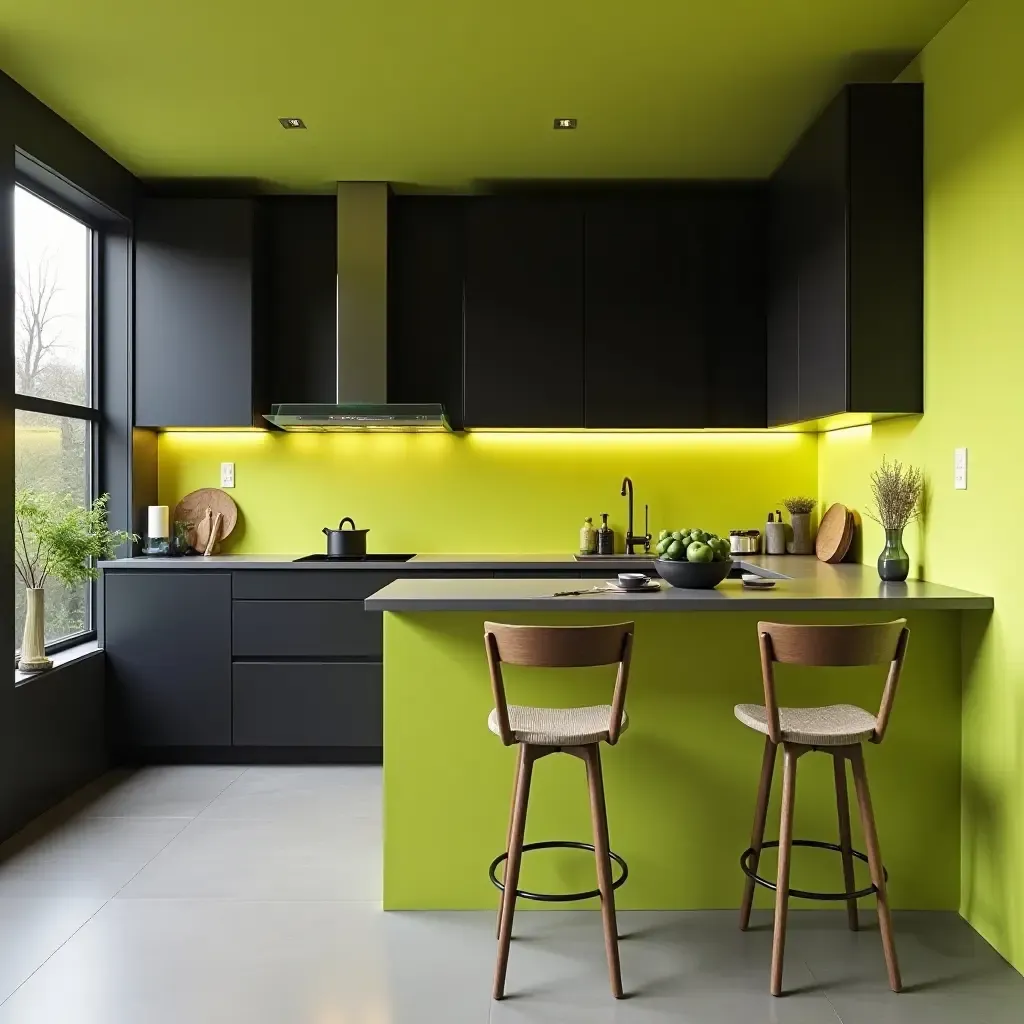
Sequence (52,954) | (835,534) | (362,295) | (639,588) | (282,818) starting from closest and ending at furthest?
(52,954), (639,588), (282,818), (835,534), (362,295)

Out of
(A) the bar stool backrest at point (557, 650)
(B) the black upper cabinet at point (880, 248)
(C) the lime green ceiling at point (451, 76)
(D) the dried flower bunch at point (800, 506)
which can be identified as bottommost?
(A) the bar stool backrest at point (557, 650)

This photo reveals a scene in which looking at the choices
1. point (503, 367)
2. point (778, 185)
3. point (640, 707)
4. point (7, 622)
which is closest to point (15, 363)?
point (7, 622)

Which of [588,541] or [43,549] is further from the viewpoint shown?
[588,541]

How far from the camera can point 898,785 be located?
2732mm

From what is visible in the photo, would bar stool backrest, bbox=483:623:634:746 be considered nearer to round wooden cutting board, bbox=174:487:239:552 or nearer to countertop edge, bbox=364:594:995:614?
countertop edge, bbox=364:594:995:614

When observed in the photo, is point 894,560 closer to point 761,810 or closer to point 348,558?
point 761,810

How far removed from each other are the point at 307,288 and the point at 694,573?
2719 mm

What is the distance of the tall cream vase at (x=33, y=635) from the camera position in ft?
11.5

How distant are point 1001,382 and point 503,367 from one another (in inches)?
91.3

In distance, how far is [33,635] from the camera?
11.5 ft

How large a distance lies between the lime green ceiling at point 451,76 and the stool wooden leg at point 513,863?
7.30ft

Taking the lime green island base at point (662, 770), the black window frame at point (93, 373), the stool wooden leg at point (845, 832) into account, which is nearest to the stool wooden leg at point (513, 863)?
the lime green island base at point (662, 770)

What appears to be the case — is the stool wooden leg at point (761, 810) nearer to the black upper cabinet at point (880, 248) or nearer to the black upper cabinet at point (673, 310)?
the black upper cabinet at point (880, 248)

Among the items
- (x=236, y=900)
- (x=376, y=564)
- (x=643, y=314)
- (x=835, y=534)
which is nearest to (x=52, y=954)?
(x=236, y=900)
